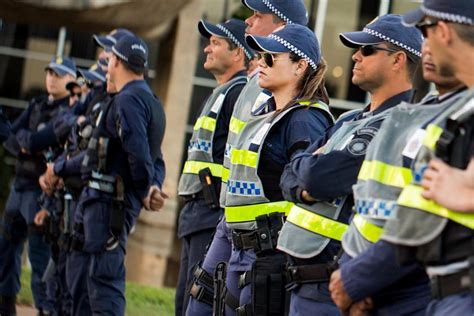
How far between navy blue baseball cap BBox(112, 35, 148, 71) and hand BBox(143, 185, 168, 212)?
2.89 feet

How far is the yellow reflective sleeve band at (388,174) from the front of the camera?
14.6ft

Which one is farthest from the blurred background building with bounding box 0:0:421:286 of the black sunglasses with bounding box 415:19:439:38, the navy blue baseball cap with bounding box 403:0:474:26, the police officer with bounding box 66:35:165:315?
the navy blue baseball cap with bounding box 403:0:474:26

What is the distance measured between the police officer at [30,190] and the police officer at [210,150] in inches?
112

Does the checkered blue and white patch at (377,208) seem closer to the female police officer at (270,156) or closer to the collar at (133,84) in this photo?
the female police officer at (270,156)

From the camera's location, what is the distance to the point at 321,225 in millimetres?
5512

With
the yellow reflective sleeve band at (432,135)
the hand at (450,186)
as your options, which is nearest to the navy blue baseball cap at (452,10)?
the yellow reflective sleeve band at (432,135)

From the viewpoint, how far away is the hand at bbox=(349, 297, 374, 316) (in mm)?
4508

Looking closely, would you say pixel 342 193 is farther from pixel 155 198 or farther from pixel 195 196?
pixel 155 198

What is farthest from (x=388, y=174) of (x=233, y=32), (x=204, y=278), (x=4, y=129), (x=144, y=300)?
(x=4, y=129)

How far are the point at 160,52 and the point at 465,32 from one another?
13.2 metres

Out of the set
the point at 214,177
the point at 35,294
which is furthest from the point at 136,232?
the point at 214,177

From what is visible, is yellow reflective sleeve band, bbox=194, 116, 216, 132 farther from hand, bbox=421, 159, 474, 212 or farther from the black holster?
hand, bbox=421, 159, 474, 212

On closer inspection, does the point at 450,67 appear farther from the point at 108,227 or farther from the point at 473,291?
the point at 108,227

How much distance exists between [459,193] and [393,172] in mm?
526
